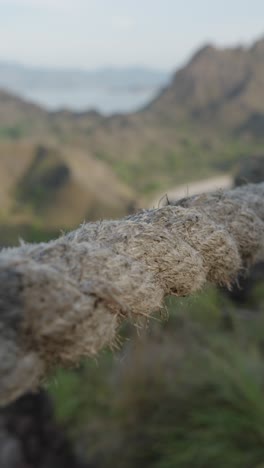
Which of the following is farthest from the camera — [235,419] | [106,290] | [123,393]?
[123,393]

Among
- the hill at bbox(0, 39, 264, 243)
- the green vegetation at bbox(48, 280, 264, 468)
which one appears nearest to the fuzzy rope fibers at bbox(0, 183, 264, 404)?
the green vegetation at bbox(48, 280, 264, 468)

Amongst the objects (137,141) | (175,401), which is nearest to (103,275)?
(175,401)

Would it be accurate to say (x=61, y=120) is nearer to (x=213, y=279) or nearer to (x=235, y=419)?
(x=235, y=419)

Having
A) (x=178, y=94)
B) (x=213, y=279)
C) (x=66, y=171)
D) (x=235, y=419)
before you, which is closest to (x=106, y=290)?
(x=213, y=279)

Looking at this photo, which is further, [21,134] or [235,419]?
[21,134]

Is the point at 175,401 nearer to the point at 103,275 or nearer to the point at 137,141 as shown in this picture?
the point at 103,275

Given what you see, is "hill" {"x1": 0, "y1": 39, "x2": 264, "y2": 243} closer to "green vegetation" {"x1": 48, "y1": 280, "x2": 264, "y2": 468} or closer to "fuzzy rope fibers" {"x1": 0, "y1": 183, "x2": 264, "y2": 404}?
"green vegetation" {"x1": 48, "y1": 280, "x2": 264, "y2": 468}

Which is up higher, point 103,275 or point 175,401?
point 103,275

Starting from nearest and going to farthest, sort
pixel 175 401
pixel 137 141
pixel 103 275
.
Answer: pixel 103 275 → pixel 175 401 → pixel 137 141
